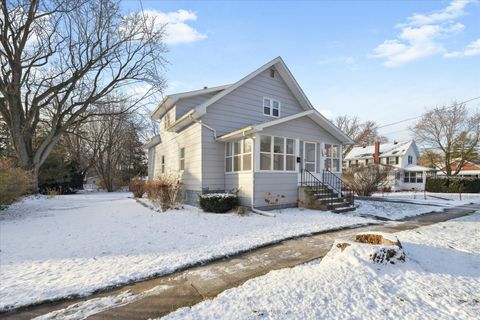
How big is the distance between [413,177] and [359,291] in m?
34.3

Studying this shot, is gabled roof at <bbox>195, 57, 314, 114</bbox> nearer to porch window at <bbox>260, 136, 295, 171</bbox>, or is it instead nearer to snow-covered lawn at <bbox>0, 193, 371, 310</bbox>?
porch window at <bbox>260, 136, 295, 171</bbox>

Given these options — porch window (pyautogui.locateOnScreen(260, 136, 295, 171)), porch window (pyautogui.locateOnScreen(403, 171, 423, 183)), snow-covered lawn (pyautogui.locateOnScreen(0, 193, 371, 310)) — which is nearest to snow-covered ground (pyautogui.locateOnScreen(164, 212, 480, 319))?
snow-covered lawn (pyautogui.locateOnScreen(0, 193, 371, 310))

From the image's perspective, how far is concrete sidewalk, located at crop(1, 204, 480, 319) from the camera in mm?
3100

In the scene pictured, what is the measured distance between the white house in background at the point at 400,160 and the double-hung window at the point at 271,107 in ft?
67.4

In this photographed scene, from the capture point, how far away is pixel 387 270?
12.6 feet

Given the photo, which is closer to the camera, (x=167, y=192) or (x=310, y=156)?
(x=167, y=192)

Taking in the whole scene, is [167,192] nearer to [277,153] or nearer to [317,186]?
[277,153]

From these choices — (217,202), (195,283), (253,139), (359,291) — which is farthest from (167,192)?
(359,291)

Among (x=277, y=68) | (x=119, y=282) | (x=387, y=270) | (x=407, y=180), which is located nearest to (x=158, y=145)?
(x=277, y=68)

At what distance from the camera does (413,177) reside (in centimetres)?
3122

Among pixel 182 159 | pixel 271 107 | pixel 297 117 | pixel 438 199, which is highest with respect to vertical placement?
pixel 271 107

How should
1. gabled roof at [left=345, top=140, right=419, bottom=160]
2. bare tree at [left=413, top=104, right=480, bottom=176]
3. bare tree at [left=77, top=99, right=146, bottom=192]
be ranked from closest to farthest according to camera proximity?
bare tree at [left=77, top=99, right=146, bottom=192] < bare tree at [left=413, top=104, right=480, bottom=176] < gabled roof at [left=345, top=140, right=419, bottom=160]

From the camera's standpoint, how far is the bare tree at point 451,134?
28.8 m

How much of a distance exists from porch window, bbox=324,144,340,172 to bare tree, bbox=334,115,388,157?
99.6ft
